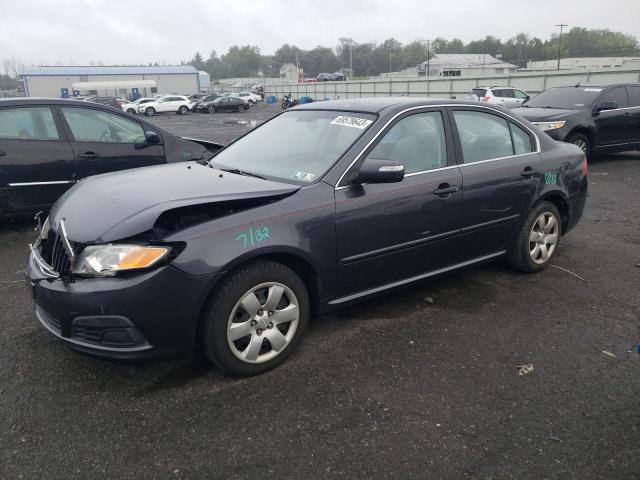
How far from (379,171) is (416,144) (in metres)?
0.74

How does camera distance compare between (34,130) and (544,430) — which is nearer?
(544,430)

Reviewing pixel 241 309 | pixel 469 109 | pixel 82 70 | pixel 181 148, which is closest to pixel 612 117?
pixel 469 109

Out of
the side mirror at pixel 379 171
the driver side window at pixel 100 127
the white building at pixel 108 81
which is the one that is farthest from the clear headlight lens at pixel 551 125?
the white building at pixel 108 81

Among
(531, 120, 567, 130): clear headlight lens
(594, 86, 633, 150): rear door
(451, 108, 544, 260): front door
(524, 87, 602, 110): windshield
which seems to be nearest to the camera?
(451, 108, 544, 260): front door

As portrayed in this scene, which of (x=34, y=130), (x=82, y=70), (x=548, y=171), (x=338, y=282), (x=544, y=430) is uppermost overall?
(x=82, y=70)

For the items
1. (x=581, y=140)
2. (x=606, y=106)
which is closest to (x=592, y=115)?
(x=606, y=106)

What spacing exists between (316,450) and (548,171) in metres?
3.43

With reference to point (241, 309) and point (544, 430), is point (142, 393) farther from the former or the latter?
point (544, 430)

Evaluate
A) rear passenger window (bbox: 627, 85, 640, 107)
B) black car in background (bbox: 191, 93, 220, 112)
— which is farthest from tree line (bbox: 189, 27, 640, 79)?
rear passenger window (bbox: 627, 85, 640, 107)

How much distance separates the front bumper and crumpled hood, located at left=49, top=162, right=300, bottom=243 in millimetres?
271

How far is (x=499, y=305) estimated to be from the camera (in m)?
4.20

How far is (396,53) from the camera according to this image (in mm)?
121875

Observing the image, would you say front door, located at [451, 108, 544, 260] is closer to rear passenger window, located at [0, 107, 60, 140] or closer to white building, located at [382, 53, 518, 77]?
rear passenger window, located at [0, 107, 60, 140]

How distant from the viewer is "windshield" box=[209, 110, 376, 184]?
3631mm
